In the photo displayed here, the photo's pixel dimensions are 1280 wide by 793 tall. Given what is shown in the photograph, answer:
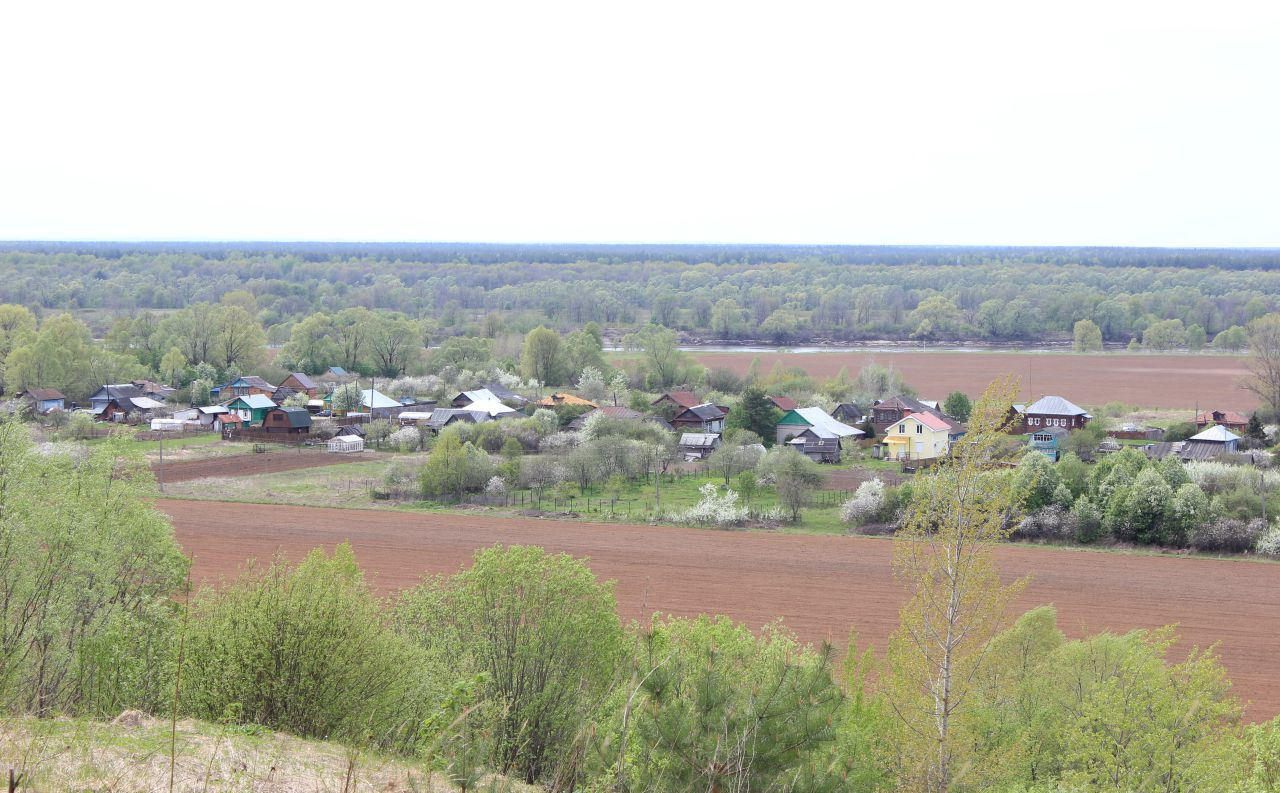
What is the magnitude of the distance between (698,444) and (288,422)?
706 inches

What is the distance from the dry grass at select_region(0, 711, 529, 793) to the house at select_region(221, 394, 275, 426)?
1742 inches

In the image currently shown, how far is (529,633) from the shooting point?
46.0ft

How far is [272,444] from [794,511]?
2483cm

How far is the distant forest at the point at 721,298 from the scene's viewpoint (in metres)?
107

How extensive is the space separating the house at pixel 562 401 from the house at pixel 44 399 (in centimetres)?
2311

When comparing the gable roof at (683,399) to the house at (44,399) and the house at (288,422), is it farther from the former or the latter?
the house at (44,399)

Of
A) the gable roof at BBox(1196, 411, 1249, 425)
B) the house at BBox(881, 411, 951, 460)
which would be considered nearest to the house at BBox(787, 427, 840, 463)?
the house at BBox(881, 411, 951, 460)

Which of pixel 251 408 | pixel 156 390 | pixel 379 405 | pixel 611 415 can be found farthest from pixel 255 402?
pixel 611 415

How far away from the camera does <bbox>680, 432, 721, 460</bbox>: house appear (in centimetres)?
4500

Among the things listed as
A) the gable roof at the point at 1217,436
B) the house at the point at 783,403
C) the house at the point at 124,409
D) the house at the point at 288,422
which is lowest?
the house at the point at 124,409

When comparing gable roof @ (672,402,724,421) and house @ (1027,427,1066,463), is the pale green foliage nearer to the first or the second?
house @ (1027,427,1066,463)

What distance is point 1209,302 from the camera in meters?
113

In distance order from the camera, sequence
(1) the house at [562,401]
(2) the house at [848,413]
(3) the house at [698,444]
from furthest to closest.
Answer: (1) the house at [562,401], (2) the house at [848,413], (3) the house at [698,444]

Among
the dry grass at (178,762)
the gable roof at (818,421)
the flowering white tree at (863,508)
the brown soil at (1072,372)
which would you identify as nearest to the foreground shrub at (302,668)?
the dry grass at (178,762)
